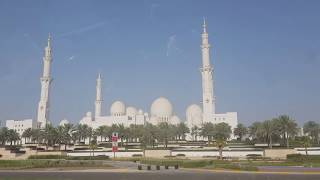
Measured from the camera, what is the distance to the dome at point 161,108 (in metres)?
124

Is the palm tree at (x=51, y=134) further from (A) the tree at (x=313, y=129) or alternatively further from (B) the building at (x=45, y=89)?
(A) the tree at (x=313, y=129)

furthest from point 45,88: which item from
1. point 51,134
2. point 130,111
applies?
point 130,111

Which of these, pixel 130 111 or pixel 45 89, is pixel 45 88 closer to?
pixel 45 89

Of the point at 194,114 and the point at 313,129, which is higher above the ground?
the point at 194,114

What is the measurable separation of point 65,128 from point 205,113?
46796mm

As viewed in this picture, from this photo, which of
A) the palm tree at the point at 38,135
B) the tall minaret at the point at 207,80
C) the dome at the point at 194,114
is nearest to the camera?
the palm tree at the point at 38,135

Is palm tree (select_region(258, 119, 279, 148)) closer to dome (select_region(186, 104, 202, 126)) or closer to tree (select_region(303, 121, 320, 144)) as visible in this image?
tree (select_region(303, 121, 320, 144))

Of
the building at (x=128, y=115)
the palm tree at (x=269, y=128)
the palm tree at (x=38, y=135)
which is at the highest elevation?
the building at (x=128, y=115)

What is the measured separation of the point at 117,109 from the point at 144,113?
11.1m

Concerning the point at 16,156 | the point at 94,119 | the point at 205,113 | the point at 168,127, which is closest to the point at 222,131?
the point at 168,127

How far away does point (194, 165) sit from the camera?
1483 inches

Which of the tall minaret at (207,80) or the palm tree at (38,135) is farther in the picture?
the tall minaret at (207,80)

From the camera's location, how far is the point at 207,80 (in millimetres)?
106938

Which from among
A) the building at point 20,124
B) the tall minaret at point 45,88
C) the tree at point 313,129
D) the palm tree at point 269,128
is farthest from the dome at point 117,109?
the tree at point 313,129
